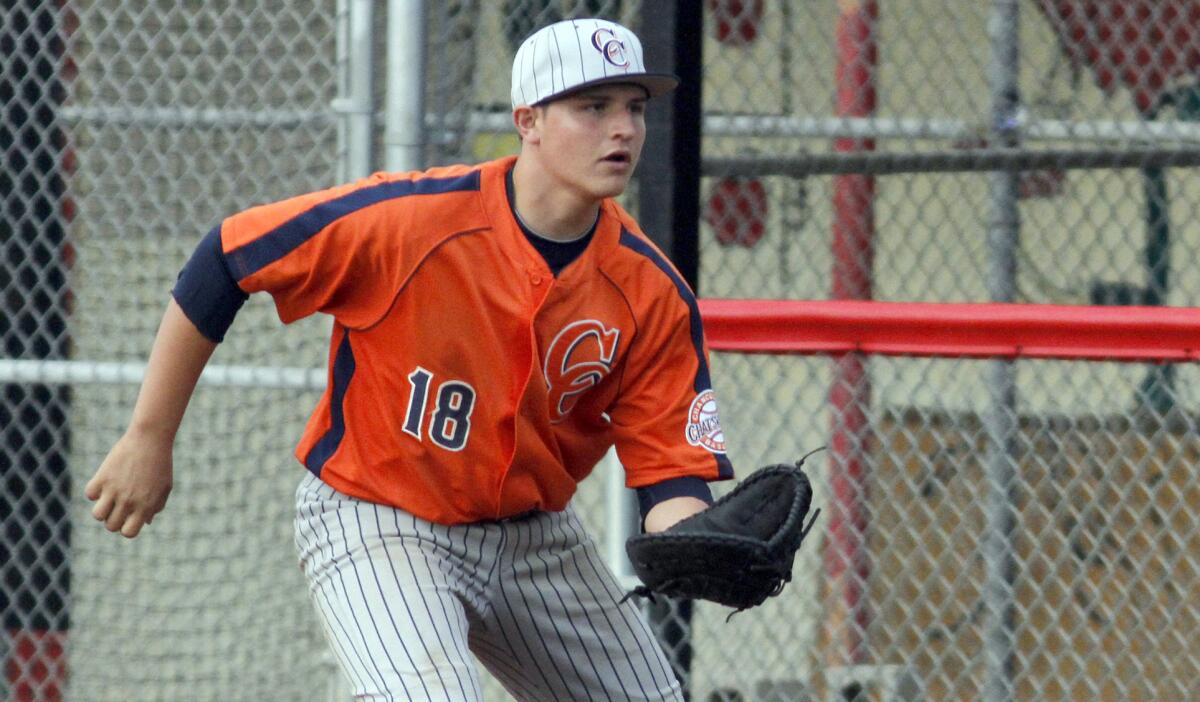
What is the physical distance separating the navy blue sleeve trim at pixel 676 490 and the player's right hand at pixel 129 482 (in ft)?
2.78

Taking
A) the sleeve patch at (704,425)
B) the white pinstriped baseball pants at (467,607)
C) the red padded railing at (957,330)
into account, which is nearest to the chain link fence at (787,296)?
the red padded railing at (957,330)

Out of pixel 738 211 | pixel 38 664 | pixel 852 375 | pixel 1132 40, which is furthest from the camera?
pixel 738 211

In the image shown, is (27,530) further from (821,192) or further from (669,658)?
(821,192)

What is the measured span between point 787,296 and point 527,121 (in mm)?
2403

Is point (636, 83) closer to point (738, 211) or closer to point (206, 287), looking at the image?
point (206, 287)

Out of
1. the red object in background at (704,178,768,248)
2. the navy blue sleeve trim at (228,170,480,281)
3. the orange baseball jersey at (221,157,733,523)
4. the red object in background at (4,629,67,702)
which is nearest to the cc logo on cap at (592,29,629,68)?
the orange baseball jersey at (221,157,733,523)

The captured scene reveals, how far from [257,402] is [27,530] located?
705 millimetres

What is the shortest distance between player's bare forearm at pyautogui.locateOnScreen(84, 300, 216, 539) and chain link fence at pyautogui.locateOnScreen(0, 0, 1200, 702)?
3.38 feet

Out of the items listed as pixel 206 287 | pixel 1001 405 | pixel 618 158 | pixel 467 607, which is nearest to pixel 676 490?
pixel 467 607

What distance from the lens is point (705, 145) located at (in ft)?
16.9

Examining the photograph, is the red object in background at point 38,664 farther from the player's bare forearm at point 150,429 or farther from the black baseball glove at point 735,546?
the black baseball glove at point 735,546

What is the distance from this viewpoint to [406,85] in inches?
138

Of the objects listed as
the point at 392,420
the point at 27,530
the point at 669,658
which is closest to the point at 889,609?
the point at 669,658

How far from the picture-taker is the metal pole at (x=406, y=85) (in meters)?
3.51
